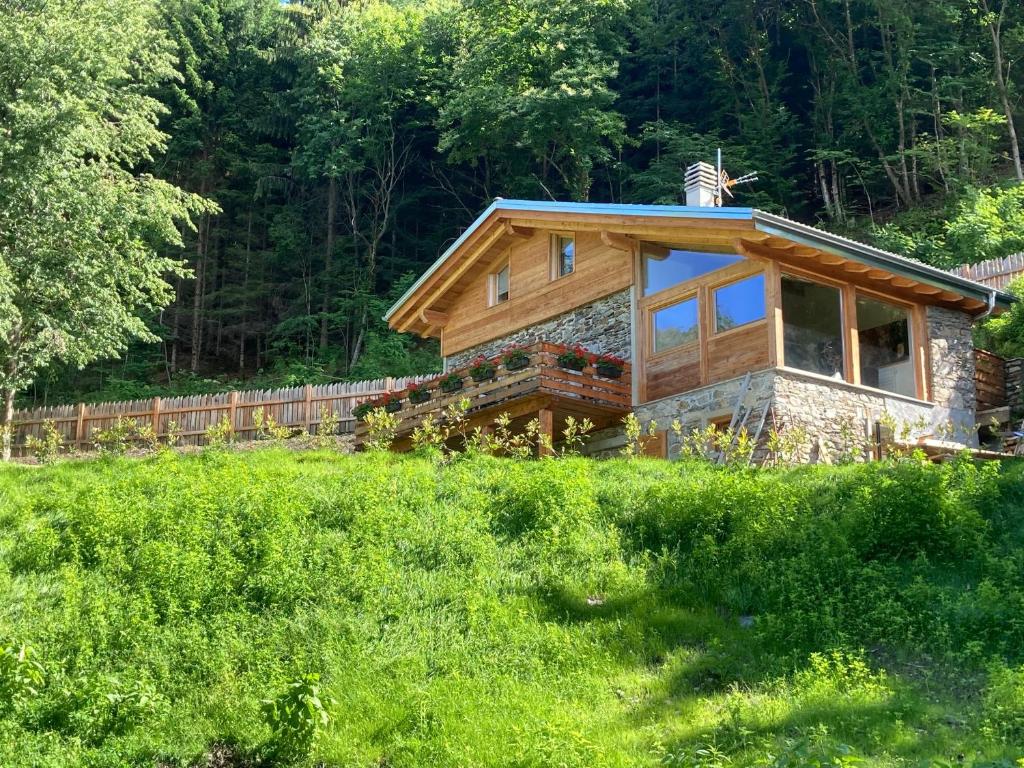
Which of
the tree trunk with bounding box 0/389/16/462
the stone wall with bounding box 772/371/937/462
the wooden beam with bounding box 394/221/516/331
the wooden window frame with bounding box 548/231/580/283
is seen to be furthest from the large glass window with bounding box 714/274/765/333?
the tree trunk with bounding box 0/389/16/462

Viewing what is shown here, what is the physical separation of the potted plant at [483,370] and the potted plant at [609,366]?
1842 mm

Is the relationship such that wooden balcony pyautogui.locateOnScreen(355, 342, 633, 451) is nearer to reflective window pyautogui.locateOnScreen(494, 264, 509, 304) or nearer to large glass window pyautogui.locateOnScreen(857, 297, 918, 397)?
reflective window pyautogui.locateOnScreen(494, 264, 509, 304)

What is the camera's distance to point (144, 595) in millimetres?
10133

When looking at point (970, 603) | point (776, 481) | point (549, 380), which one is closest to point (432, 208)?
point (549, 380)

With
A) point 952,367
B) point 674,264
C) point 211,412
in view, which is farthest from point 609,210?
point 211,412

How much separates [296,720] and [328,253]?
35137 millimetres

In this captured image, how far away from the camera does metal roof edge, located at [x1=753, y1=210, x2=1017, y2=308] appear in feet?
55.1

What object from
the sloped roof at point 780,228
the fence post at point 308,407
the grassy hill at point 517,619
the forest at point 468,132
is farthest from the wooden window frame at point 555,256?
the forest at point 468,132

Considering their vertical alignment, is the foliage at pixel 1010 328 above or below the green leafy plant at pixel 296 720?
above

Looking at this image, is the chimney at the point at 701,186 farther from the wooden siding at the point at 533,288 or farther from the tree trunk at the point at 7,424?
the tree trunk at the point at 7,424

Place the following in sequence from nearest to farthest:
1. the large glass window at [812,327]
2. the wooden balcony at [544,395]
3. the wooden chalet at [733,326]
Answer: the wooden chalet at [733,326], the large glass window at [812,327], the wooden balcony at [544,395]

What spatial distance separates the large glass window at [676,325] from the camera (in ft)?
62.5

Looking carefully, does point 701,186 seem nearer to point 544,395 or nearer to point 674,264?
point 674,264

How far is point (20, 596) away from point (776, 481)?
8.14 m
